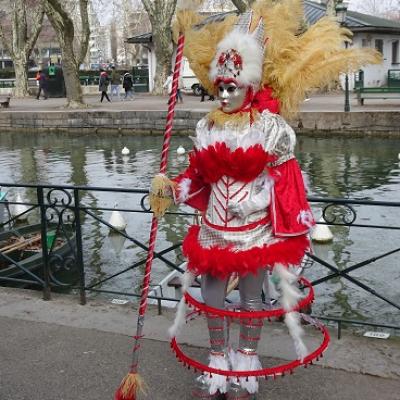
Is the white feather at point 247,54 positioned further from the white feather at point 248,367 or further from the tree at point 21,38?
the tree at point 21,38

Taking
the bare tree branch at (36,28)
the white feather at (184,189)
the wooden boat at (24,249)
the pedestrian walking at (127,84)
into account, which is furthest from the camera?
the bare tree branch at (36,28)

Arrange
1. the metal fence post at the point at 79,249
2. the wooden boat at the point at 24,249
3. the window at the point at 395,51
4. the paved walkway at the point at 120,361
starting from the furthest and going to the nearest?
the window at the point at 395,51 → the wooden boat at the point at 24,249 → the metal fence post at the point at 79,249 → the paved walkway at the point at 120,361

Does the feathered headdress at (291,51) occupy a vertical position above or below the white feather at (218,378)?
above

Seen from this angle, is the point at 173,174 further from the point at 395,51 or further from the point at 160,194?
the point at 395,51

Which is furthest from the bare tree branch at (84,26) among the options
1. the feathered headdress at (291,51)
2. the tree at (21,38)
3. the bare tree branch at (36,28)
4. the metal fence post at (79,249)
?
the feathered headdress at (291,51)

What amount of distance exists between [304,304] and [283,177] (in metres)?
0.67

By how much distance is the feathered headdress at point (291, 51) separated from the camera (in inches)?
122

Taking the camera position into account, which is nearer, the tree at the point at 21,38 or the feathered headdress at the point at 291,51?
the feathered headdress at the point at 291,51

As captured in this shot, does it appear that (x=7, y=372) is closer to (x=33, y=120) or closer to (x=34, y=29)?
(x=33, y=120)

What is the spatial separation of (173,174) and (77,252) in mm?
9312

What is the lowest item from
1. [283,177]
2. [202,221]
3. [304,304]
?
[304,304]

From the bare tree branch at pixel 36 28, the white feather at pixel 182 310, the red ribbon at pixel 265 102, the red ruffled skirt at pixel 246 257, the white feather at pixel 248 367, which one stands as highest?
the bare tree branch at pixel 36 28

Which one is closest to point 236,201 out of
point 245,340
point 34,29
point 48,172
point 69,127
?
point 245,340

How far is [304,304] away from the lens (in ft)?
10.3
